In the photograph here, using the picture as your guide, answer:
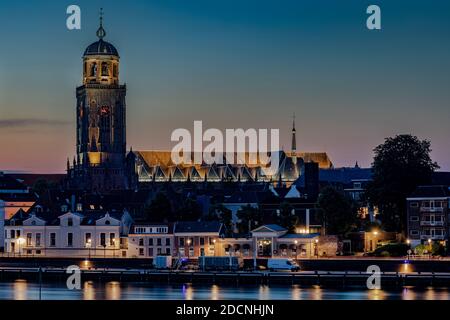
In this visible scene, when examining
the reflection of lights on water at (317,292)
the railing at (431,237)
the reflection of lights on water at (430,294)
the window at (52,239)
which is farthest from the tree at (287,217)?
the reflection of lights on water at (430,294)

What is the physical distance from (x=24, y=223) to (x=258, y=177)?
78499 mm

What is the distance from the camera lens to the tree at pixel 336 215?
274 ft

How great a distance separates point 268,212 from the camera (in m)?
94.9

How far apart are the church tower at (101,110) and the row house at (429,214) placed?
252 feet

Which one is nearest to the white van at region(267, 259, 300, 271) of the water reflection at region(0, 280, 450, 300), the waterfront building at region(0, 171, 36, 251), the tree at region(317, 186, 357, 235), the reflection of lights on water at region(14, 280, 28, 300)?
the water reflection at region(0, 280, 450, 300)

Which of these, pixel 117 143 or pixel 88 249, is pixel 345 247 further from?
pixel 117 143

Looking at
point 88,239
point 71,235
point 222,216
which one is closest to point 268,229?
point 222,216

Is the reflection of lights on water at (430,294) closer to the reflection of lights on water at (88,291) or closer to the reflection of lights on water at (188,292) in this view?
→ the reflection of lights on water at (188,292)

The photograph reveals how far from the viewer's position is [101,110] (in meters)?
157

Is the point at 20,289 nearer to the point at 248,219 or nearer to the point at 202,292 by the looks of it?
the point at 202,292

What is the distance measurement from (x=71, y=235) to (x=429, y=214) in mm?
23127

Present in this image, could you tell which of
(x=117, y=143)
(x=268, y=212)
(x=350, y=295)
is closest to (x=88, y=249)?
(x=268, y=212)

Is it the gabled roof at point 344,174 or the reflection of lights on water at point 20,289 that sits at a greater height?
the gabled roof at point 344,174

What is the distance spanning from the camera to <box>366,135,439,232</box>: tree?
280 ft
